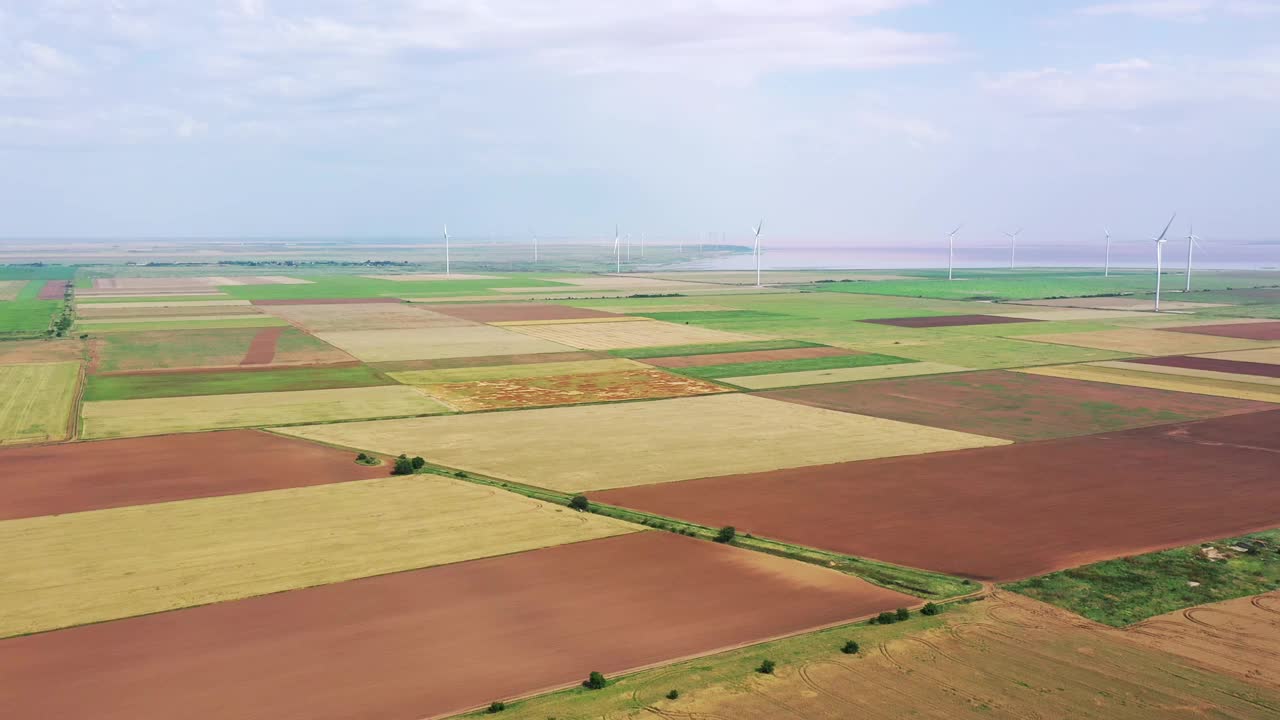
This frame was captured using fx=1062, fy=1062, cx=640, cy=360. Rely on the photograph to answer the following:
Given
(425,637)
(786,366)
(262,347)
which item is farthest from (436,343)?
(425,637)

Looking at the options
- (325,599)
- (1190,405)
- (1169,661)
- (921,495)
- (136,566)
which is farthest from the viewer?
(1190,405)

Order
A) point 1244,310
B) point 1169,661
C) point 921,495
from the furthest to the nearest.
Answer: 1. point 1244,310
2. point 921,495
3. point 1169,661

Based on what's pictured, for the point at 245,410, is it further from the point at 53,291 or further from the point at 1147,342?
the point at 53,291

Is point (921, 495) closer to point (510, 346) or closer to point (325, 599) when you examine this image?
point (325, 599)

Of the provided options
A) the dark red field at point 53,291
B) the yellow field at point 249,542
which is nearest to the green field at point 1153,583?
the yellow field at point 249,542

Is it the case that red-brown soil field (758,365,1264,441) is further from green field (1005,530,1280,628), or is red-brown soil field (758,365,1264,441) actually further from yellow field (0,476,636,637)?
yellow field (0,476,636,637)

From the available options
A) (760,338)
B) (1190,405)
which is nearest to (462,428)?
(1190,405)
